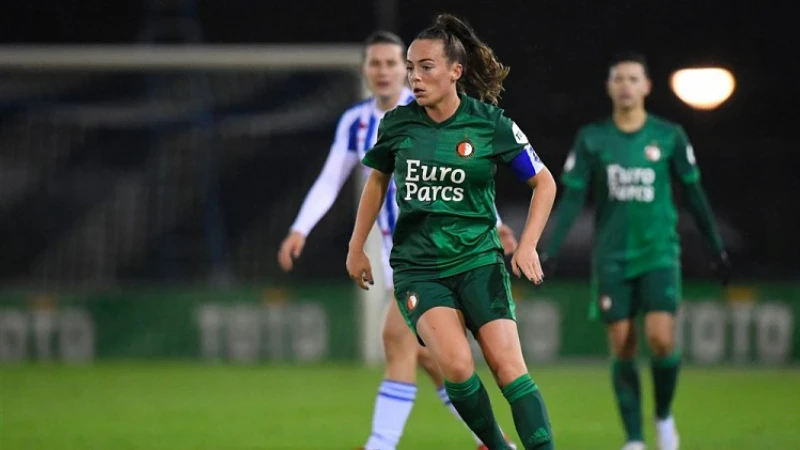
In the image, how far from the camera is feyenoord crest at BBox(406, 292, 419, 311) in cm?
618

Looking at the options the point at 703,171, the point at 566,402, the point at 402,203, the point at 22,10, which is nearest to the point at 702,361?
the point at 703,171


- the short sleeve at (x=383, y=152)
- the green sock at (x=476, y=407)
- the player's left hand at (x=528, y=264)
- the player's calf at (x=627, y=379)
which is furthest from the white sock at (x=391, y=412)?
the player's calf at (x=627, y=379)

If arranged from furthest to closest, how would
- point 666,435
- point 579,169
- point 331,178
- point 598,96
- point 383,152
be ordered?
point 598,96 → point 579,169 → point 666,435 → point 331,178 → point 383,152

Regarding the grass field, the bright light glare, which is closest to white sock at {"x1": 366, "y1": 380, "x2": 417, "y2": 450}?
the grass field

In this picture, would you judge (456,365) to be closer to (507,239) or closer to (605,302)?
(507,239)

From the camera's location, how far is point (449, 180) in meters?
6.11

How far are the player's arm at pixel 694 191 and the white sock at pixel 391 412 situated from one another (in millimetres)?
2521

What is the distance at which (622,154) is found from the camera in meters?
8.84

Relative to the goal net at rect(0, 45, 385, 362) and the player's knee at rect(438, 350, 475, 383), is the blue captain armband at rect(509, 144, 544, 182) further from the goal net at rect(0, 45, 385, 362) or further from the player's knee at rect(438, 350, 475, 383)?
the goal net at rect(0, 45, 385, 362)

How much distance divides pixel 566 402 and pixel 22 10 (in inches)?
347

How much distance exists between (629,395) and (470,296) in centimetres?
283

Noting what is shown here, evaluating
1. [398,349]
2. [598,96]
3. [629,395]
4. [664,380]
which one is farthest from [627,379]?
[598,96]

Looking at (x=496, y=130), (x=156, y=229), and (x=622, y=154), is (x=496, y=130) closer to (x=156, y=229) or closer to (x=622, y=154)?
(x=622, y=154)

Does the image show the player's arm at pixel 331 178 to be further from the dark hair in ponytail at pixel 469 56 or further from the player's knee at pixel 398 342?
the dark hair in ponytail at pixel 469 56
